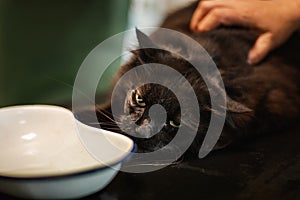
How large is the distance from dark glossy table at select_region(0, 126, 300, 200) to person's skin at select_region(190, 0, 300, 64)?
0.27m

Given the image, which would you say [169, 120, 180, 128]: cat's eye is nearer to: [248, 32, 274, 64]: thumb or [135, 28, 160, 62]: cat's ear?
[135, 28, 160, 62]: cat's ear

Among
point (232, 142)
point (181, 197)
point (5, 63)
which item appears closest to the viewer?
point (181, 197)

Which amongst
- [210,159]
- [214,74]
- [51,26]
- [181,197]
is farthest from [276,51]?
[51,26]

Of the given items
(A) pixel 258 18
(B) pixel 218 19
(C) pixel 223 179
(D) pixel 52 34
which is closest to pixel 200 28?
(B) pixel 218 19

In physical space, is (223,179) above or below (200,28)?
below

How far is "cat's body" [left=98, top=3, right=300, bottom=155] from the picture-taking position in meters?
0.83

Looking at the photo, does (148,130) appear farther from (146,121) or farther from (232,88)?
(232,88)

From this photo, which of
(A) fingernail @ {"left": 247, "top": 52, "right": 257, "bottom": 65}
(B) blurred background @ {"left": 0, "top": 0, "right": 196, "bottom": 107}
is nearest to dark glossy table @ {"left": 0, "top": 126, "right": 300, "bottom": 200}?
(A) fingernail @ {"left": 247, "top": 52, "right": 257, "bottom": 65}

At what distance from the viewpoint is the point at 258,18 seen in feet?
3.48

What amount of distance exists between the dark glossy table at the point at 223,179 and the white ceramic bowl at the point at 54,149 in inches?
2.0

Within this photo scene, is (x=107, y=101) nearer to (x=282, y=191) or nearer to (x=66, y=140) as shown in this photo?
(x=66, y=140)

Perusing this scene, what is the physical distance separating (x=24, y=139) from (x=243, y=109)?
0.43m

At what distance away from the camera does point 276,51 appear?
3.50 ft

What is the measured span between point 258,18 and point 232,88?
0.93 feet
